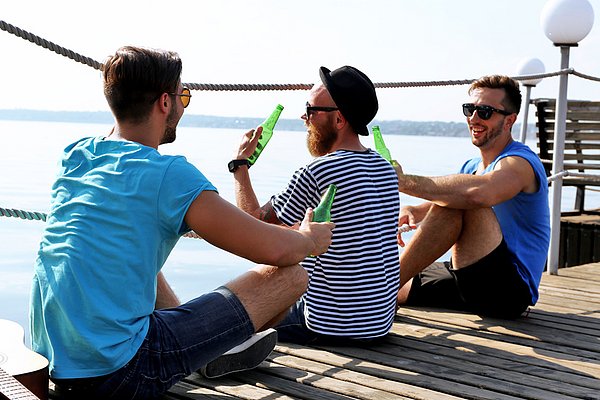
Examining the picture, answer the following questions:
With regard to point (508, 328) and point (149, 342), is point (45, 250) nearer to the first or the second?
point (149, 342)

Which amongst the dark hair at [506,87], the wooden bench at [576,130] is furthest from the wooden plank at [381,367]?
the wooden bench at [576,130]

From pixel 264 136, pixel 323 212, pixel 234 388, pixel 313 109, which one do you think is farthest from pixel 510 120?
pixel 234 388

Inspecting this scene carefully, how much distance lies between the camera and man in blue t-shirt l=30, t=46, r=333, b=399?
237 cm

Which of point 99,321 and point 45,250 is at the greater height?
point 45,250

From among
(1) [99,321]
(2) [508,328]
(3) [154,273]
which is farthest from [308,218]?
(2) [508,328]

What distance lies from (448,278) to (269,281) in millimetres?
1774

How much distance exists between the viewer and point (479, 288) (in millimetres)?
4031

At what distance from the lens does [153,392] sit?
102 inches

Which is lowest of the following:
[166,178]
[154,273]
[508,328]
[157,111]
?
[508,328]

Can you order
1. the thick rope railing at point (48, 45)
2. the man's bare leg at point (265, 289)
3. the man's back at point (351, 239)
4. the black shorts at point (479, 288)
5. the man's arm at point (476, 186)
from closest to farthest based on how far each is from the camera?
the man's bare leg at point (265, 289) < the thick rope railing at point (48, 45) < the man's back at point (351, 239) < the man's arm at point (476, 186) < the black shorts at point (479, 288)

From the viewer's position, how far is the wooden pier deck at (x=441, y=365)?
116 inches

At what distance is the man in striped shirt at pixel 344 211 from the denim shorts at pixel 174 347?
0.71 metres

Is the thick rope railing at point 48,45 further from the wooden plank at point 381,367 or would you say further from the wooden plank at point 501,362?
the wooden plank at point 501,362

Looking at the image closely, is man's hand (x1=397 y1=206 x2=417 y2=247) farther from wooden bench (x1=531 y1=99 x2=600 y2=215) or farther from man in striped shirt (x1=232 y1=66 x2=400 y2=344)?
wooden bench (x1=531 y1=99 x2=600 y2=215)
